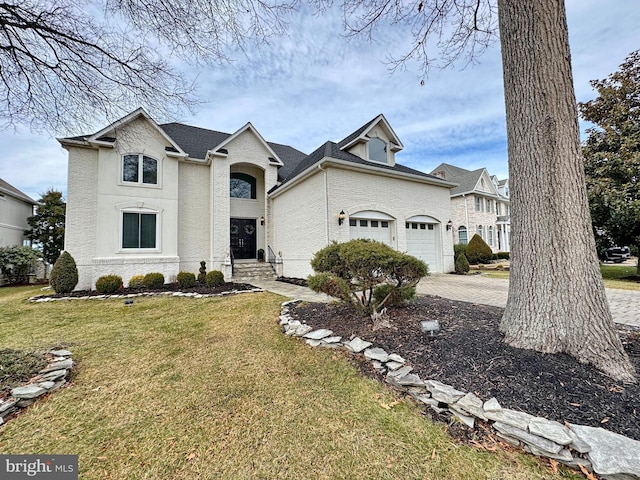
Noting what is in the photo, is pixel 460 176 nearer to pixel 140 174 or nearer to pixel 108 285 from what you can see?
pixel 140 174

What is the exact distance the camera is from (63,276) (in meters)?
9.62

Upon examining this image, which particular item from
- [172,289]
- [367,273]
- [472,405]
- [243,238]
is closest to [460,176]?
[243,238]

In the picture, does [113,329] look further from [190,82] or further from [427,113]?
[427,113]

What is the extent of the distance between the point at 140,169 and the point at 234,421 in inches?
507

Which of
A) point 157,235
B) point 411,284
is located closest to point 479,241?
point 411,284

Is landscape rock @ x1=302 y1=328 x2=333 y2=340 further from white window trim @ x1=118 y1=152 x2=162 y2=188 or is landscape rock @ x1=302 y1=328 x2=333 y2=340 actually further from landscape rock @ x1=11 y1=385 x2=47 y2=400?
white window trim @ x1=118 y1=152 x2=162 y2=188

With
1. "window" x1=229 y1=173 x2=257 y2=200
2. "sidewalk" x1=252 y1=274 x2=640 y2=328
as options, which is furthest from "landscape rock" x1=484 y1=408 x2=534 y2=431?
"window" x1=229 y1=173 x2=257 y2=200

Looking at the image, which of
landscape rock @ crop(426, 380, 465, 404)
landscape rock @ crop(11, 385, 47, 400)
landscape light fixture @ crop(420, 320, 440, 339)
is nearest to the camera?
landscape rock @ crop(426, 380, 465, 404)

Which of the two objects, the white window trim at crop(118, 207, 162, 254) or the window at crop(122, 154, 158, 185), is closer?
the white window trim at crop(118, 207, 162, 254)

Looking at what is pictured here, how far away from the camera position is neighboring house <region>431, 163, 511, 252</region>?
23.5m

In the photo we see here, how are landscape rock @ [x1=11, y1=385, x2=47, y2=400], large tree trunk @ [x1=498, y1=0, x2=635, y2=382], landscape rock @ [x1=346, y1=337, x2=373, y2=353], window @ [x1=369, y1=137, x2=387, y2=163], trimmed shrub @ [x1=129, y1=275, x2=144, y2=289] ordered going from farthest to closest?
1. window @ [x1=369, y1=137, x2=387, y2=163]
2. trimmed shrub @ [x1=129, y1=275, x2=144, y2=289]
3. landscape rock @ [x1=346, y1=337, x2=373, y2=353]
4. large tree trunk @ [x1=498, y1=0, x2=635, y2=382]
5. landscape rock @ [x1=11, y1=385, x2=47, y2=400]

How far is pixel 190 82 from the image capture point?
5.17 m

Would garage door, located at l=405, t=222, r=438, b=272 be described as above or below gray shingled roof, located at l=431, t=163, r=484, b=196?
below

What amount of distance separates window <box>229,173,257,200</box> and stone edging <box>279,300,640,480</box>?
13.9 meters
